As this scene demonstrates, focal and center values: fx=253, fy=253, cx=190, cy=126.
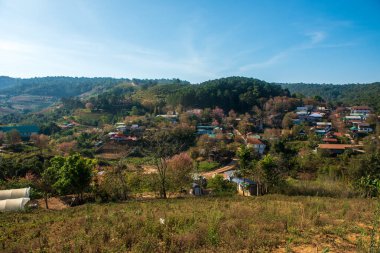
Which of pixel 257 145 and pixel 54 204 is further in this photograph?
pixel 257 145

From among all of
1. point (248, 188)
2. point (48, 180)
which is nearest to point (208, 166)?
point (248, 188)

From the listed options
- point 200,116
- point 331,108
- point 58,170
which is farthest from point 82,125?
point 331,108

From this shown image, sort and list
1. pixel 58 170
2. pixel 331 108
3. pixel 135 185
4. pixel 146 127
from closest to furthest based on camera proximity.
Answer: pixel 58 170 < pixel 135 185 < pixel 146 127 < pixel 331 108

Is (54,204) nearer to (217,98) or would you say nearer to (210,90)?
(217,98)

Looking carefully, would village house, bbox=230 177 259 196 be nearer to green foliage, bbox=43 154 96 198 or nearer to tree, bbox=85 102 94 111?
green foliage, bbox=43 154 96 198

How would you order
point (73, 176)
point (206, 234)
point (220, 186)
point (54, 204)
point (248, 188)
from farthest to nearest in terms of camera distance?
1. point (220, 186)
2. point (248, 188)
3. point (54, 204)
4. point (73, 176)
5. point (206, 234)

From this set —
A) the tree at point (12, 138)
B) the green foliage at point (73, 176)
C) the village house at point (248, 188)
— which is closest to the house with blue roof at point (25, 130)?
the tree at point (12, 138)

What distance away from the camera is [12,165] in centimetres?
2541

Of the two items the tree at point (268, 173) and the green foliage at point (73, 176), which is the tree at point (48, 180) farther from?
the tree at point (268, 173)

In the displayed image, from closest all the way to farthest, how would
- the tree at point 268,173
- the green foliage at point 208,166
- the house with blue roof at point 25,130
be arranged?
the tree at point 268,173 → the green foliage at point 208,166 → the house with blue roof at point 25,130

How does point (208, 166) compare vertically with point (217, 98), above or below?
below

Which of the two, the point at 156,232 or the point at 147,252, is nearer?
the point at 147,252

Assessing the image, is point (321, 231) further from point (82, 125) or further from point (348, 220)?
point (82, 125)

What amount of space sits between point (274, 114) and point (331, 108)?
87.6ft
